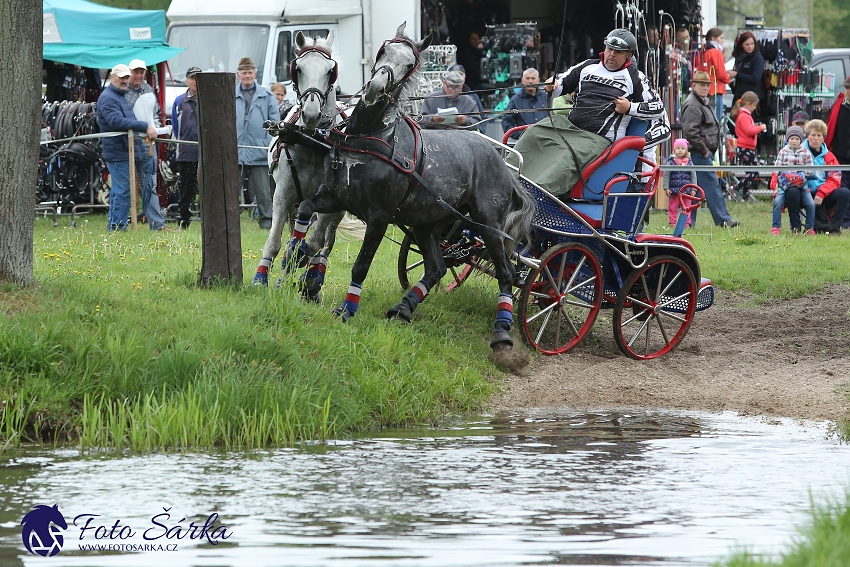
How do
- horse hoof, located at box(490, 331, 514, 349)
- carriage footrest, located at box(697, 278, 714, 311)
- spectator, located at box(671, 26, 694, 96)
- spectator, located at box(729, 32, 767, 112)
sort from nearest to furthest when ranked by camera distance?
horse hoof, located at box(490, 331, 514, 349)
carriage footrest, located at box(697, 278, 714, 311)
spectator, located at box(671, 26, 694, 96)
spectator, located at box(729, 32, 767, 112)

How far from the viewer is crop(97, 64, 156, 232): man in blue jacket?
1630cm

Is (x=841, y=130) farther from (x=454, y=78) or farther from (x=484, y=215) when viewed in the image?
(x=484, y=215)

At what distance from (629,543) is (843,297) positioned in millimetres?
8180

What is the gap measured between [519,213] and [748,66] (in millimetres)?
13711

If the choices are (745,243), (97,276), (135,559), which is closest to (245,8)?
(745,243)

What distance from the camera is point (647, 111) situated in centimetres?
1048

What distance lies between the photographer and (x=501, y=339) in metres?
9.92

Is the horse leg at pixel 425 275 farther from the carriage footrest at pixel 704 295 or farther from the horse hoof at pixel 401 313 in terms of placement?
the carriage footrest at pixel 704 295

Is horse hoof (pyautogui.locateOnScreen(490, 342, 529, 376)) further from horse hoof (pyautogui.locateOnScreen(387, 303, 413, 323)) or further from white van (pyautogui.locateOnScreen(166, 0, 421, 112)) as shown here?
white van (pyautogui.locateOnScreen(166, 0, 421, 112))

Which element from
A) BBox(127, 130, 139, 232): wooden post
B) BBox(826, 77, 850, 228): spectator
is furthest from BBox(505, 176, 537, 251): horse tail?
BBox(826, 77, 850, 228): spectator

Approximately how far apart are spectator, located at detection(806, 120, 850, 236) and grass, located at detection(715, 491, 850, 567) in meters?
12.5

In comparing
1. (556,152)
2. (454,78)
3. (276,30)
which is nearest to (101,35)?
(276,30)

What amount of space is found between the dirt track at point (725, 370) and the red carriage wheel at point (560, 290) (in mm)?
212

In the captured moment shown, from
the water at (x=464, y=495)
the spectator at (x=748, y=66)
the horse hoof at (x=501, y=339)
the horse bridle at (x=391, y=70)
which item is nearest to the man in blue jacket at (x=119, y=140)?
the horse hoof at (x=501, y=339)
